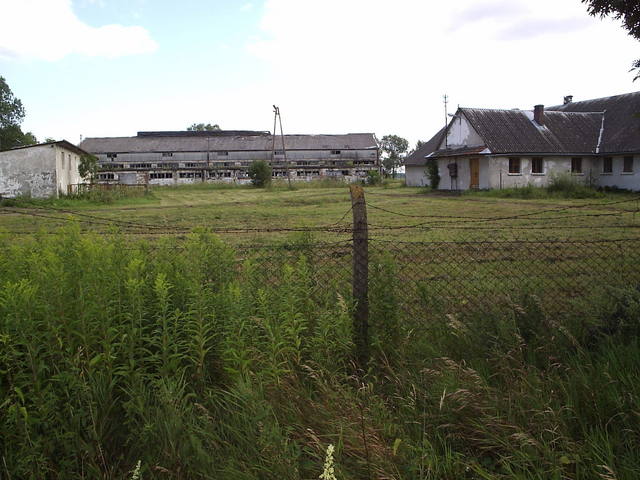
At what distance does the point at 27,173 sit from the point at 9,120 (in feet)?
192

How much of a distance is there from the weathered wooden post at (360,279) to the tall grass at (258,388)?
0.15m

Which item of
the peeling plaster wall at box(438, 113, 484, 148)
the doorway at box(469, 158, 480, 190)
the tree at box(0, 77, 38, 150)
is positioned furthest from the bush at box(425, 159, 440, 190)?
the tree at box(0, 77, 38, 150)

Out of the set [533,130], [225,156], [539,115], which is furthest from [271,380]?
[225,156]

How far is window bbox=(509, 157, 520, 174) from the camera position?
34.0m

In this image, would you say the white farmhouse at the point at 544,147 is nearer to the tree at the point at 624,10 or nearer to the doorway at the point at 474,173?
the doorway at the point at 474,173

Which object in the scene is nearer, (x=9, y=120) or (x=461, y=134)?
(x=461, y=134)

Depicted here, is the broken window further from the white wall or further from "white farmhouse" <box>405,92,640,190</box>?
the white wall

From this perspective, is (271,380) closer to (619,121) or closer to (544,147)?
(544,147)

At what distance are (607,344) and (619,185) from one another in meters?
32.3

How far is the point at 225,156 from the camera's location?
2717 inches

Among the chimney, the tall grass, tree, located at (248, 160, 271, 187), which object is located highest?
the chimney

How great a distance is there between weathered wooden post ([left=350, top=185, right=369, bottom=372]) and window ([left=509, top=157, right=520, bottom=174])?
3175cm

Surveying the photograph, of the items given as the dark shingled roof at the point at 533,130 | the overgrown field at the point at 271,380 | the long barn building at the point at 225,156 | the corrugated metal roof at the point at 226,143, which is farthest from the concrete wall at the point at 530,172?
the corrugated metal roof at the point at 226,143

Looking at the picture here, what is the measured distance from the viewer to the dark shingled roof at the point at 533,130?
34031 millimetres
